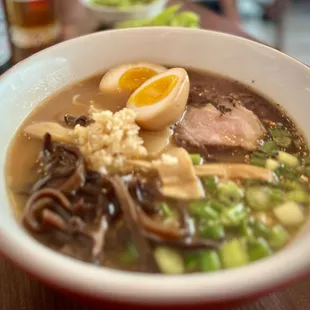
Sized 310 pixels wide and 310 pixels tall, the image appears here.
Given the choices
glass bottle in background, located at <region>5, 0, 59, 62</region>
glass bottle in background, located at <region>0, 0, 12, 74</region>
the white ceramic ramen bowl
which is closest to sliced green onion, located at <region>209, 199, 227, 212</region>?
the white ceramic ramen bowl

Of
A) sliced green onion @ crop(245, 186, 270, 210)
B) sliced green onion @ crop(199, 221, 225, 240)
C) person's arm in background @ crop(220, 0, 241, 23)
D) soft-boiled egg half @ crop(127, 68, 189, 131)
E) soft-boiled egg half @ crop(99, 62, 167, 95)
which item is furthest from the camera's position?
person's arm in background @ crop(220, 0, 241, 23)

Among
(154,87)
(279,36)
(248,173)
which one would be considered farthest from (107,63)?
(279,36)

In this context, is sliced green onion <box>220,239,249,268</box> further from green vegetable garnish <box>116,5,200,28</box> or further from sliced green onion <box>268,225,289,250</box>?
green vegetable garnish <box>116,5,200,28</box>

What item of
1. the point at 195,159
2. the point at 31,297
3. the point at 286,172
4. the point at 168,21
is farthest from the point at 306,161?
the point at 168,21

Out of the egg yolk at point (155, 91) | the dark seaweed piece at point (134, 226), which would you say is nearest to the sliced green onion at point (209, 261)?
the dark seaweed piece at point (134, 226)

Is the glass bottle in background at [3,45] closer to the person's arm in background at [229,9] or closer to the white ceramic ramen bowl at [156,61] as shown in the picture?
the white ceramic ramen bowl at [156,61]

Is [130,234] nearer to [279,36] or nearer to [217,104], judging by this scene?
[217,104]

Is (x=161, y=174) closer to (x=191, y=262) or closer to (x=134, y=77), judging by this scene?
(x=191, y=262)
